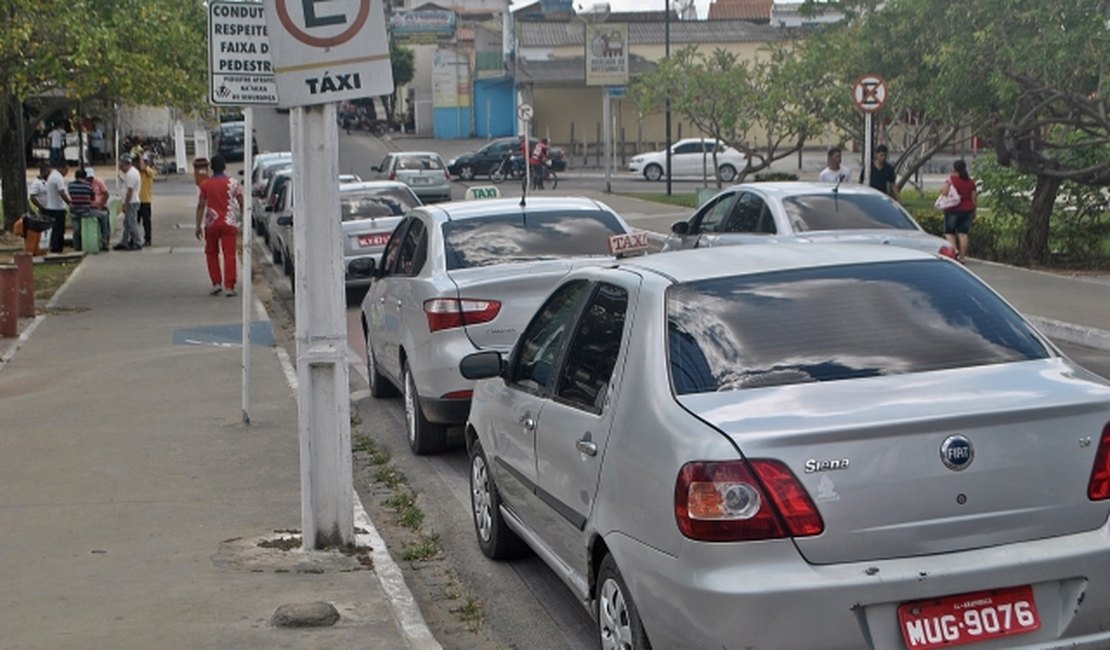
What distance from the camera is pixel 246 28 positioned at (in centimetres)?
1124

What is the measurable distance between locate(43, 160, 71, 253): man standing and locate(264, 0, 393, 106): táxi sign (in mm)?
21475

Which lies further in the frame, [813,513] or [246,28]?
[246,28]

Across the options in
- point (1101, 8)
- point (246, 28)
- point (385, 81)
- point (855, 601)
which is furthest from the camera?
point (1101, 8)

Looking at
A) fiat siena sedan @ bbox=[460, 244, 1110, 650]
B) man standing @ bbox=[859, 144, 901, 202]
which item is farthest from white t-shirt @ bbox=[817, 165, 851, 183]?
fiat siena sedan @ bbox=[460, 244, 1110, 650]

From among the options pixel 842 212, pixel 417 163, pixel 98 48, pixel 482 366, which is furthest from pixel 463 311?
pixel 417 163

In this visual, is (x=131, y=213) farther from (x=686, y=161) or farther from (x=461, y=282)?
(x=686, y=161)

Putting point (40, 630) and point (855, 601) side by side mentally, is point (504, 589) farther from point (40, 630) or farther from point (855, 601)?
point (855, 601)

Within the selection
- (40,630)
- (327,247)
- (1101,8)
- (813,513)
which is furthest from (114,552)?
(1101,8)

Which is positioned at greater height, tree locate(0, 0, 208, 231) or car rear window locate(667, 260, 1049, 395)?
tree locate(0, 0, 208, 231)

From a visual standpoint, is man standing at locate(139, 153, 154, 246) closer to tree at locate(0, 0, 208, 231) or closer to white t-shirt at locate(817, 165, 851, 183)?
tree at locate(0, 0, 208, 231)

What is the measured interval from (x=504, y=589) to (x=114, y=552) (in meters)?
2.07

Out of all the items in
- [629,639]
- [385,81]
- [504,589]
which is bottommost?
[504,589]

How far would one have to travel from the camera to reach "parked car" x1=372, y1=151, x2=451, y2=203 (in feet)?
137

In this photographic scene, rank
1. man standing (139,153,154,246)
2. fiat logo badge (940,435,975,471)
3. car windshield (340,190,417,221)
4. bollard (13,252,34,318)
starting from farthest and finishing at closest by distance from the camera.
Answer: man standing (139,153,154,246)
car windshield (340,190,417,221)
bollard (13,252,34,318)
fiat logo badge (940,435,975,471)
